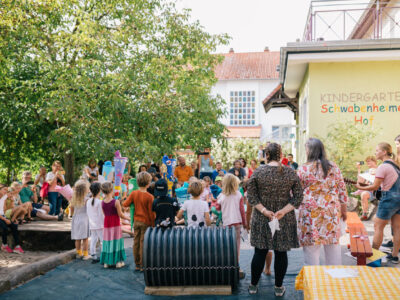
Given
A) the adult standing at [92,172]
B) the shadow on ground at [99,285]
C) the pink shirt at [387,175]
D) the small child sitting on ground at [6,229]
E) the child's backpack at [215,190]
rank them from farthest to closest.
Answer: the adult standing at [92,172] → the child's backpack at [215,190] → the small child sitting on ground at [6,229] → the pink shirt at [387,175] → the shadow on ground at [99,285]

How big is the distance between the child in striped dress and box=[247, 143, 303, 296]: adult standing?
2.86 metres

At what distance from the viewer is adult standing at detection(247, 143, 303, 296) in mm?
4863

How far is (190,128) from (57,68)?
460 centimetres

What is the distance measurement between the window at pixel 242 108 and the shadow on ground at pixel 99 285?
28.1 meters

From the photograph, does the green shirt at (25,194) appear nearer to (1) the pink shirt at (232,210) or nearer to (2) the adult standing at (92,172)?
(2) the adult standing at (92,172)

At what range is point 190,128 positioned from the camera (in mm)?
14461

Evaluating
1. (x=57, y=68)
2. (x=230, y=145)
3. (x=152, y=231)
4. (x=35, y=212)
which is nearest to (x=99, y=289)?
(x=152, y=231)

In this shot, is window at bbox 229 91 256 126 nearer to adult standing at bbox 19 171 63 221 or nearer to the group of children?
adult standing at bbox 19 171 63 221

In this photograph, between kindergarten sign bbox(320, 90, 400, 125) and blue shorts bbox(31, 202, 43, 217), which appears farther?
kindergarten sign bbox(320, 90, 400, 125)

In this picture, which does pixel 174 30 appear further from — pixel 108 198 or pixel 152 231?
pixel 152 231

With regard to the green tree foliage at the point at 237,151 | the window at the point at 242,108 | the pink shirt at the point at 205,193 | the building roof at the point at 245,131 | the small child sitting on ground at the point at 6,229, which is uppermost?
the window at the point at 242,108

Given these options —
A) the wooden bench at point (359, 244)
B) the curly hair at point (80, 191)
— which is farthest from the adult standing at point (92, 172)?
the wooden bench at point (359, 244)

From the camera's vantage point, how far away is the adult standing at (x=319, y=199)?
5012 millimetres

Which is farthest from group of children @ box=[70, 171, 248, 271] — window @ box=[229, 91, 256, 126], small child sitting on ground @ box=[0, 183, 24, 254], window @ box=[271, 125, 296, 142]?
window @ box=[229, 91, 256, 126]
